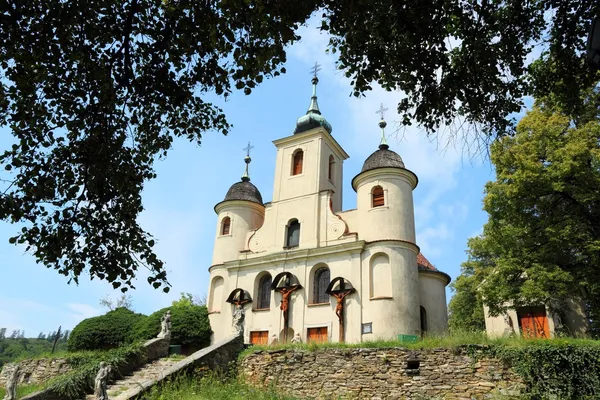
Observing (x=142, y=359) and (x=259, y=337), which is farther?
(x=259, y=337)

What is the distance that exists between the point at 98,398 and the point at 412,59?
10812mm

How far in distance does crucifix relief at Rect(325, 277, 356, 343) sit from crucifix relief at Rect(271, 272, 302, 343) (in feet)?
6.06

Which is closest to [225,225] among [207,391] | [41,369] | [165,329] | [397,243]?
[165,329]

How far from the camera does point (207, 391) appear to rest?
12.3 meters

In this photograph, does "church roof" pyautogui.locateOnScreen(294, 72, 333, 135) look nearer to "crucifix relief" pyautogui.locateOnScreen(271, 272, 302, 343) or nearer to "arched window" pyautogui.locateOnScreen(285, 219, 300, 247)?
"arched window" pyautogui.locateOnScreen(285, 219, 300, 247)

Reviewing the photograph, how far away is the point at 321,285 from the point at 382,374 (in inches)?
436

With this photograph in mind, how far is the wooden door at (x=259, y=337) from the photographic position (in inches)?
951

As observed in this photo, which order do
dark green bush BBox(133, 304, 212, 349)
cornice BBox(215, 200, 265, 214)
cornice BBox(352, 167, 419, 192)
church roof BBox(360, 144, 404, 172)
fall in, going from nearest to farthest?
1. dark green bush BBox(133, 304, 212, 349)
2. cornice BBox(352, 167, 419, 192)
3. church roof BBox(360, 144, 404, 172)
4. cornice BBox(215, 200, 265, 214)

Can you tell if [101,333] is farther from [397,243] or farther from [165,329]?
[397,243]

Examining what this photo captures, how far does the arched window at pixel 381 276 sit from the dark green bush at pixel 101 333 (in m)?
11.9

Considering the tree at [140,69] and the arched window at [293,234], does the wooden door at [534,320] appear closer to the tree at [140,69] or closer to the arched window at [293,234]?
the arched window at [293,234]

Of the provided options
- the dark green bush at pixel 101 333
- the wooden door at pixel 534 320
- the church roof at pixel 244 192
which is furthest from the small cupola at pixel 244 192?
the wooden door at pixel 534 320

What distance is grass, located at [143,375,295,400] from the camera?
11602 millimetres

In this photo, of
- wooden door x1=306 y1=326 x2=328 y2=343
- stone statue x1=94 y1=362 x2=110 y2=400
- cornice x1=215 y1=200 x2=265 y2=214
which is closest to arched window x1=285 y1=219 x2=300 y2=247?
cornice x1=215 y1=200 x2=265 y2=214
